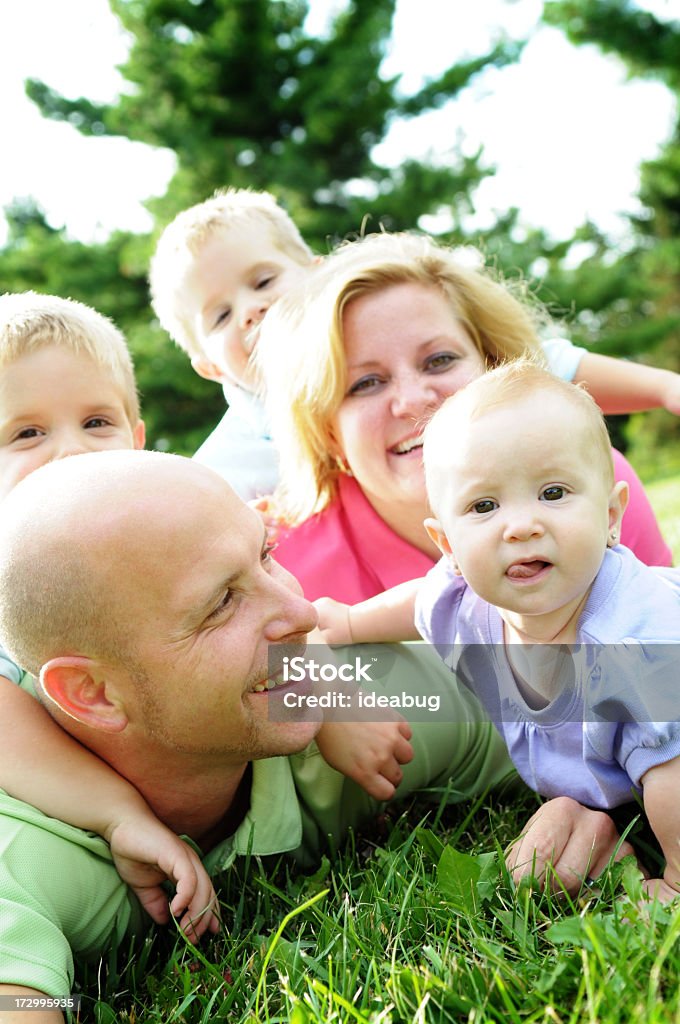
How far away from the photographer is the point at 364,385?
2.92 m

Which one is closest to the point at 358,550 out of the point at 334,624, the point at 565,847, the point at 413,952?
the point at 334,624

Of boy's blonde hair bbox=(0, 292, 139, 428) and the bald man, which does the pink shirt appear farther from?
the bald man

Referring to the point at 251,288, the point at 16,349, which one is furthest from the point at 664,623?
the point at 251,288

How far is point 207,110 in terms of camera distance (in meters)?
14.2

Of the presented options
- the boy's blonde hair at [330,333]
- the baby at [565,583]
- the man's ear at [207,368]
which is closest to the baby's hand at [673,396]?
the boy's blonde hair at [330,333]

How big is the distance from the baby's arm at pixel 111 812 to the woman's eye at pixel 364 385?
1457 millimetres

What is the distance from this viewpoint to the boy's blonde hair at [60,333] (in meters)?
2.72

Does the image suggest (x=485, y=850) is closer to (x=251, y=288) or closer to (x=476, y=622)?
(x=476, y=622)

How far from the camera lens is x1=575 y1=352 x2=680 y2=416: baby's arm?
3.12 meters

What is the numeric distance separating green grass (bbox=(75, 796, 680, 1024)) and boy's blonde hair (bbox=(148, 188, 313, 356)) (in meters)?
2.98

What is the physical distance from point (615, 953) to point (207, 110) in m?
14.8

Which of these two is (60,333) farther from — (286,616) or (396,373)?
(286,616)

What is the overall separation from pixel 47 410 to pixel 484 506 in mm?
1483

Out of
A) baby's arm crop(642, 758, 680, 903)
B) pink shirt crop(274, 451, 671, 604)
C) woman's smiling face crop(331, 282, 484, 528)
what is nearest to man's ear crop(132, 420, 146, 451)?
pink shirt crop(274, 451, 671, 604)
